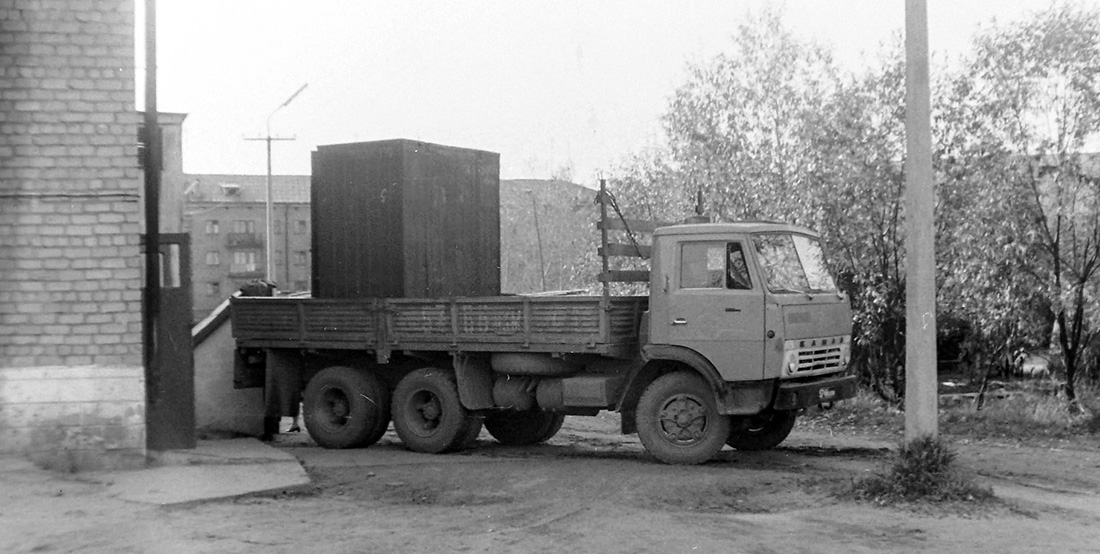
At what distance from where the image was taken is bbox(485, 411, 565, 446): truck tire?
14.2m

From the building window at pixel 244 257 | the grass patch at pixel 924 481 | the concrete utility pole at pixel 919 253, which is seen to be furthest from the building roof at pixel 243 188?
the grass patch at pixel 924 481

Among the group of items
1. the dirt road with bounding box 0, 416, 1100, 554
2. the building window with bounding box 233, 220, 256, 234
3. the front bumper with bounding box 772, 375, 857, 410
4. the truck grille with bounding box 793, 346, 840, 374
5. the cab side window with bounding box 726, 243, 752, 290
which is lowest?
the dirt road with bounding box 0, 416, 1100, 554

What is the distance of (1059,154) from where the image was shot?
14438mm

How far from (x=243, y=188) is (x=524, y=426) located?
193 feet

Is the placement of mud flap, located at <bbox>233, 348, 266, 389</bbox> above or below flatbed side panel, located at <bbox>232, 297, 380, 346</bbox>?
below

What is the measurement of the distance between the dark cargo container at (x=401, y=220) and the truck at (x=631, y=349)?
439 millimetres

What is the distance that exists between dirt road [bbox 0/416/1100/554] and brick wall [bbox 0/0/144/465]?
0.73 m

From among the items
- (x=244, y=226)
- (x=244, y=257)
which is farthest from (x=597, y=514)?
(x=244, y=226)

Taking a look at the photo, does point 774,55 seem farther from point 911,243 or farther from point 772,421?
point 911,243

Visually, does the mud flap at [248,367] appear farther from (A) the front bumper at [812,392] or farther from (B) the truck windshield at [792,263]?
(A) the front bumper at [812,392]

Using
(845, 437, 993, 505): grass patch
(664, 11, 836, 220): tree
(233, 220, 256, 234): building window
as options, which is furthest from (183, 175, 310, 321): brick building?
(845, 437, 993, 505): grass patch

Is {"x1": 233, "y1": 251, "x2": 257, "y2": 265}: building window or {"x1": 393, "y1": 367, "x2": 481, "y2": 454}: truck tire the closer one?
{"x1": 393, "y1": 367, "x2": 481, "y2": 454}: truck tire

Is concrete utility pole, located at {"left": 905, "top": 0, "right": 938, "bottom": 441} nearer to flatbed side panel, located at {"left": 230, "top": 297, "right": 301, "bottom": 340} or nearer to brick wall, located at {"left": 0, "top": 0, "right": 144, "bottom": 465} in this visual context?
Result: brick wall, located at {"left": 0, "top": 0, "right": 144, "bottom": 465}

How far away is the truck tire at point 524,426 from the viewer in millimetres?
14156
